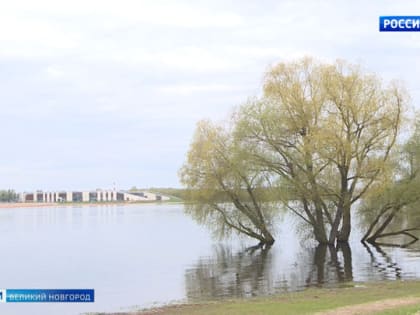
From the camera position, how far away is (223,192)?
157ft

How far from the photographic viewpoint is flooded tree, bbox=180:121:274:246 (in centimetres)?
4716

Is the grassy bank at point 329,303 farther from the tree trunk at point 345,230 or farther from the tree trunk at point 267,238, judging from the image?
the tree trunk at point 267,238

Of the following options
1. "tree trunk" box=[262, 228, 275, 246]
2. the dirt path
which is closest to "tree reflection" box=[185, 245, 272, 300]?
"tree trunk" box=[262, 228, 275, 246]

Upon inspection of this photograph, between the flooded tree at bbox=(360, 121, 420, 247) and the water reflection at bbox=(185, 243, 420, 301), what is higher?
the flooded tree at bbox=(360, 121, 420, 247)

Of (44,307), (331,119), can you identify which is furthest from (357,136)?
(44,307)

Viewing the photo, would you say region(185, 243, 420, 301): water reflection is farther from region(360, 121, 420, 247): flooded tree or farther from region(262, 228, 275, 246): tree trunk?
region(262, 228, 275, 246): tree trunk

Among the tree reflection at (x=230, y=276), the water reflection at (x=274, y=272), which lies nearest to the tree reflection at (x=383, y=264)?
the water reflection at (x=274, y=272)

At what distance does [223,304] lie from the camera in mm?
21250

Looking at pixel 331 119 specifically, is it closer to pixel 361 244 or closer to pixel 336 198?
pixel 336 198

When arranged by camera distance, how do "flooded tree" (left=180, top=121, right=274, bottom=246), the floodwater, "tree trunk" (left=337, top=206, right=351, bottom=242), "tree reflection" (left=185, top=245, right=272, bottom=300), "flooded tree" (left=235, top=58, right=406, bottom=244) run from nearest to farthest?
the floodwater → "tree reflection" (left=185, top=245, right=272, bottom=300) → "flooded tree" (left=235, top=58, right=406, bottom=244) → "tree trunk" (left=337, top=206, right=351, bottom=242) → "flooded tree" (left=180, top=121, right=274, bottom=246)

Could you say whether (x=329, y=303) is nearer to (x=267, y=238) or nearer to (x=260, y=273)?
(x=260, y=273)

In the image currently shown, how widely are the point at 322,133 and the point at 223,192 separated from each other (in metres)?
9.73

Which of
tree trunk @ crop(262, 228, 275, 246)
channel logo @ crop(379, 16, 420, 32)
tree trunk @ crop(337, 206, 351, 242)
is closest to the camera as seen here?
channel logo @ crop(379, 16, 420, 32)
